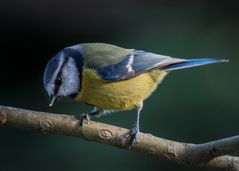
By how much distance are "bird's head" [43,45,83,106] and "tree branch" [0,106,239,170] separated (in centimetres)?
35

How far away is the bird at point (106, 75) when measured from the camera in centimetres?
190

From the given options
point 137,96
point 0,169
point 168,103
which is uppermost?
point 137,96

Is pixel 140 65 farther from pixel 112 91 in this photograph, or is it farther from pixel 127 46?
pixel 127 46

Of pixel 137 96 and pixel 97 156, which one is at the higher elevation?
pixel 137 96

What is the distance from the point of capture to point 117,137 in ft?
5.01

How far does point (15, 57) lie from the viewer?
3012 mm

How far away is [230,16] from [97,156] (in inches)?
40.9

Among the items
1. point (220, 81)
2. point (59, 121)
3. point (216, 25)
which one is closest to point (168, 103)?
point (220, 81)

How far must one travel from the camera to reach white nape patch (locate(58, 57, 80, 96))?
6.23ft

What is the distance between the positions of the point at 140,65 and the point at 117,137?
21.5 inches

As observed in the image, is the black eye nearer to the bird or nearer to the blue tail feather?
the bird

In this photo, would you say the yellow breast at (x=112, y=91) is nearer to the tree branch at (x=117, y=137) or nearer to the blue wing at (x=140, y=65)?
Answer: the blue wing at (x=140, y=65)

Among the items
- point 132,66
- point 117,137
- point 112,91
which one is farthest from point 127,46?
point 117,137

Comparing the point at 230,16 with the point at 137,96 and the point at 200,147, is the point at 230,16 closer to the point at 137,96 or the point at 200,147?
the point at 137,96
